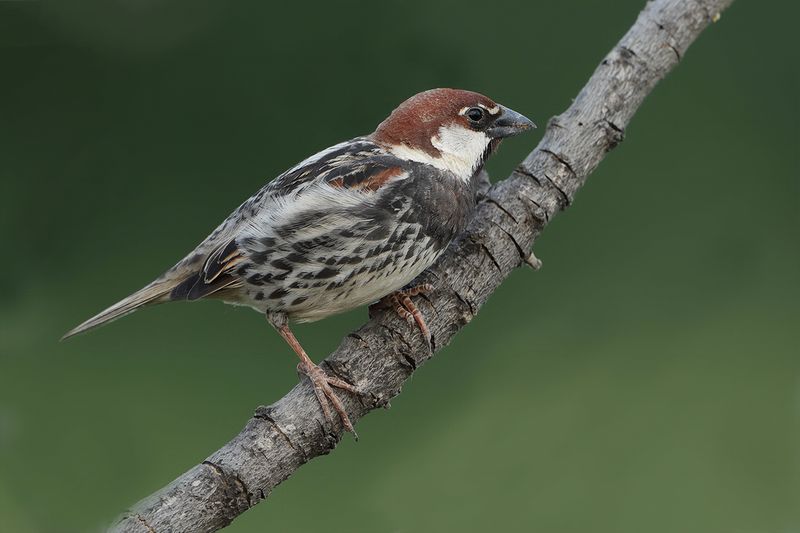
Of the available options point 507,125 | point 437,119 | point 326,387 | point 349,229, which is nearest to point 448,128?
point 437,119

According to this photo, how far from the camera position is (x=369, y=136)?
2.09 meters

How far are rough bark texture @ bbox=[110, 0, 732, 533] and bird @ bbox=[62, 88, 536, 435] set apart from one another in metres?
0.05

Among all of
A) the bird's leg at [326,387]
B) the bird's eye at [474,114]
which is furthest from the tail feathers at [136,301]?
the bird's eye at [474,114]

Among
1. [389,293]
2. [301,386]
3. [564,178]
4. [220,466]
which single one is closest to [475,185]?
[564,178]

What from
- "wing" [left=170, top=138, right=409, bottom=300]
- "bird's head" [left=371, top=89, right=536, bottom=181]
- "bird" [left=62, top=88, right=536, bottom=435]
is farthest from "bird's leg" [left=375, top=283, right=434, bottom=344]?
"bird's head" [left=371, top=89, right=536, bottom=181]

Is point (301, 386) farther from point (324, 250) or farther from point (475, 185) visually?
point (475, 185)

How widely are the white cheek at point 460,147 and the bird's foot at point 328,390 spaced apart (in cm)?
59

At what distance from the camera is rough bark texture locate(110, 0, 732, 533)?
1564 millimetres

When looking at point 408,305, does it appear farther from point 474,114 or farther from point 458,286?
point 474,114

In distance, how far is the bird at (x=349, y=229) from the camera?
1.87 metres

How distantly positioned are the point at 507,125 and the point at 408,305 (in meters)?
0.53

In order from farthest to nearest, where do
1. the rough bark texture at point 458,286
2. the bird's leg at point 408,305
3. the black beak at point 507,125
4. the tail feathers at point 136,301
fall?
the black beak at point 507,125
the tail feathers at point 136,301
the bird's leg at point 408,305
the rough bark texture at point 458,286

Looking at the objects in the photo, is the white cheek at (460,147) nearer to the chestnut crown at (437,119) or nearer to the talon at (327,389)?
the chestnut crown at (437,119)

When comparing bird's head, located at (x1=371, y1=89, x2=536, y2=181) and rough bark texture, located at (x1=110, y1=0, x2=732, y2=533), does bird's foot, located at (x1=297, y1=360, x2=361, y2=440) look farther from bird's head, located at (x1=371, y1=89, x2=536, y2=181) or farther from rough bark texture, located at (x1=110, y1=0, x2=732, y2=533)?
bird's head, located at (x1=371, y1=89, x2=536, y2=181)
